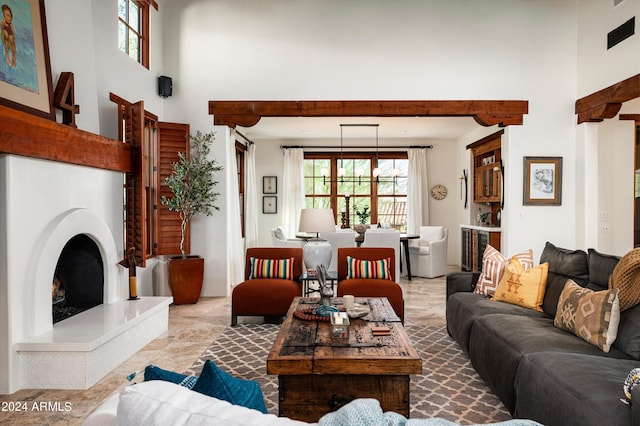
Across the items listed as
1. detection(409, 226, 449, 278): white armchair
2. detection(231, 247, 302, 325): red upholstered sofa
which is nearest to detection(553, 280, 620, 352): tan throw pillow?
detection(231, 247, 302, 325): red upholstered sofa

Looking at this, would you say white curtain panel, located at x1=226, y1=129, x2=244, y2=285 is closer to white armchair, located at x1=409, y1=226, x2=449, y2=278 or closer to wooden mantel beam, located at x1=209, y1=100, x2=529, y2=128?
wooden mantel beam, located at x1=209, y1=100, x2=529, y2=128

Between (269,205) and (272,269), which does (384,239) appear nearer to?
(272,269)

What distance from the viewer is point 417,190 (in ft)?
31.8

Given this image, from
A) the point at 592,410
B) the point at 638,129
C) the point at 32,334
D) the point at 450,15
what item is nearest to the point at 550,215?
the point at 638,129

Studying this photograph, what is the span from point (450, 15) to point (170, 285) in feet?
16.8

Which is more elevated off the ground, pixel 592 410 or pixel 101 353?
pixel 592 410

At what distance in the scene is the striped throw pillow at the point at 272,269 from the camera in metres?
4.93

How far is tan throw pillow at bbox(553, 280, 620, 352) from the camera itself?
2566 mm

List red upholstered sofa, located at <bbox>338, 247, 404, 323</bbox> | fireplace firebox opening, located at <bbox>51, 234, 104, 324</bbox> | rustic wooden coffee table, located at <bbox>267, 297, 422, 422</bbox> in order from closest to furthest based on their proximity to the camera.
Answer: rustic wooden coffee table, located at <bbox>267, 297, 422, 422</bbox> < fireplace firebox opening, located at <bbox>51, 234, 104, 324</bbox> < red upholstered sofa, located at <bbox>338, 247, 404, 323</bbox>

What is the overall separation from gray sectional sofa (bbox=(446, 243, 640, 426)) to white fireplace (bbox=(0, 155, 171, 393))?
8.71 ft

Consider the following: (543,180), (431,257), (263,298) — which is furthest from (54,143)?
(431,257)

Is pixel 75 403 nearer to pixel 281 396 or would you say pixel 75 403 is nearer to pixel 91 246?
pixel 281 396

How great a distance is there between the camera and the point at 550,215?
6.10 metres

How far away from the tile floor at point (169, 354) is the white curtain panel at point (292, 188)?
11.5 feet
